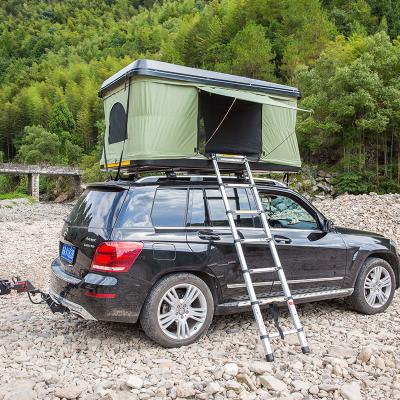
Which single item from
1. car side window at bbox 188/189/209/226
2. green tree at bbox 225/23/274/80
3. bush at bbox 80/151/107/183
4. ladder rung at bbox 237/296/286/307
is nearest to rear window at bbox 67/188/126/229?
car side window at bbox 188/189/209/226

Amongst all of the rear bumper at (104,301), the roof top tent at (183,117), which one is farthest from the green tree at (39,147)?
the rear bumper at (104,301)

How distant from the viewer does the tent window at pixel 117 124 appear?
16.7 ft

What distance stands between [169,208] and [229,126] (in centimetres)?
149

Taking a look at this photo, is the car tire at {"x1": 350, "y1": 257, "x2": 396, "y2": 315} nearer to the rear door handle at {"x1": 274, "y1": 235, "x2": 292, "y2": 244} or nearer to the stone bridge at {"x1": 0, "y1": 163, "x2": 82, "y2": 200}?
the rear door handle at {"x1": 274, "y1": 235, "x2": 292, "y2": 244}

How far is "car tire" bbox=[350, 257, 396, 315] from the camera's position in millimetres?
5363

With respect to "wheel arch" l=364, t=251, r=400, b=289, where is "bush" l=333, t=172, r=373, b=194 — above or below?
above

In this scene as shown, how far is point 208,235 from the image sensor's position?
4.42m

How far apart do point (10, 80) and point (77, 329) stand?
94.6m

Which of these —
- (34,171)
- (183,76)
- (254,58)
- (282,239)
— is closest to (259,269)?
(282,239)

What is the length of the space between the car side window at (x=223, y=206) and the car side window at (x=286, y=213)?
1.09ft

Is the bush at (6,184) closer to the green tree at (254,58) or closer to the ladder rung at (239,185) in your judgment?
the green tree at (254,58)

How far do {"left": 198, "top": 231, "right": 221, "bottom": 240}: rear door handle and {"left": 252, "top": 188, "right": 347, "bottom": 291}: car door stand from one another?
25.5 inches

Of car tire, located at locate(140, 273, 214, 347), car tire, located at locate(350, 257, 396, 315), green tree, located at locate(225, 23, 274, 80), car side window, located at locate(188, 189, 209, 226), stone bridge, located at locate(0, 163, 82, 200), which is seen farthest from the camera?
stone bridge, located at locate(0, 163, 82, 200)

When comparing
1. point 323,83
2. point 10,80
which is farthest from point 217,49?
point 10,80
